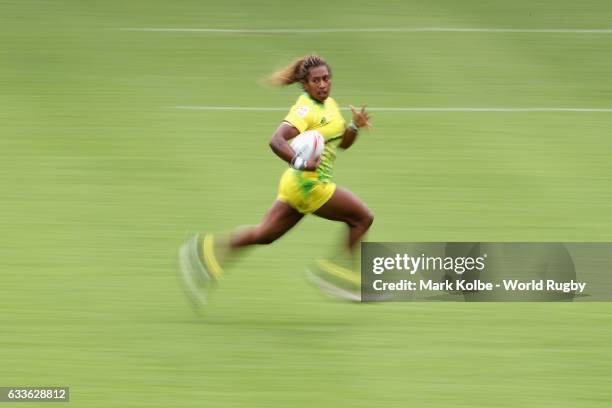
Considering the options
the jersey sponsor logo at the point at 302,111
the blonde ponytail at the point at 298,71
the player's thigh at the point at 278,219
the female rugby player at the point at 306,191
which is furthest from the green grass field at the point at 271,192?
the blonde ponytail at the point at 298,71

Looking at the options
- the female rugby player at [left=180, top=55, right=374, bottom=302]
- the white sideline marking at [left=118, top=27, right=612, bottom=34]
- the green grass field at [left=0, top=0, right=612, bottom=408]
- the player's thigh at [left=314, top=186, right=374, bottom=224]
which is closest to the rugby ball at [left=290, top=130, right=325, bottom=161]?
the female rugby player at [left=180, top=55, right=374, bottom=302]

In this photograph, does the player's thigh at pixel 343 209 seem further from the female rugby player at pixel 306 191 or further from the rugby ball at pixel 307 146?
the rugby ball at pixel 307 146

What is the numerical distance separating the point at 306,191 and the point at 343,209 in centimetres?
37

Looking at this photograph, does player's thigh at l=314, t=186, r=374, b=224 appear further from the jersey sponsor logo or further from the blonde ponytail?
the blonde ponytail

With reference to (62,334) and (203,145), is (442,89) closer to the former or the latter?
(203,145)

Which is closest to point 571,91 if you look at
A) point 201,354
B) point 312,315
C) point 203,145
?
point 203,145

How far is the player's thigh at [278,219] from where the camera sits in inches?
391

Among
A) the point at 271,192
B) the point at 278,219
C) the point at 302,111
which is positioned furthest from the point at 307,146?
the point at 271,192

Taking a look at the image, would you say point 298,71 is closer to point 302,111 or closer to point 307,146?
point 302,111

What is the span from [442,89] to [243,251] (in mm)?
7968

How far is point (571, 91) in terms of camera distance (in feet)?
57.2

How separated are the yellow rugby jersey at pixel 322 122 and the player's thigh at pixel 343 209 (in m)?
0.17

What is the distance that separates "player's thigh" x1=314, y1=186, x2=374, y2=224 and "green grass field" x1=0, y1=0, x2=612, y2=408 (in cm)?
80

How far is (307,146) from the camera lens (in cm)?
954
